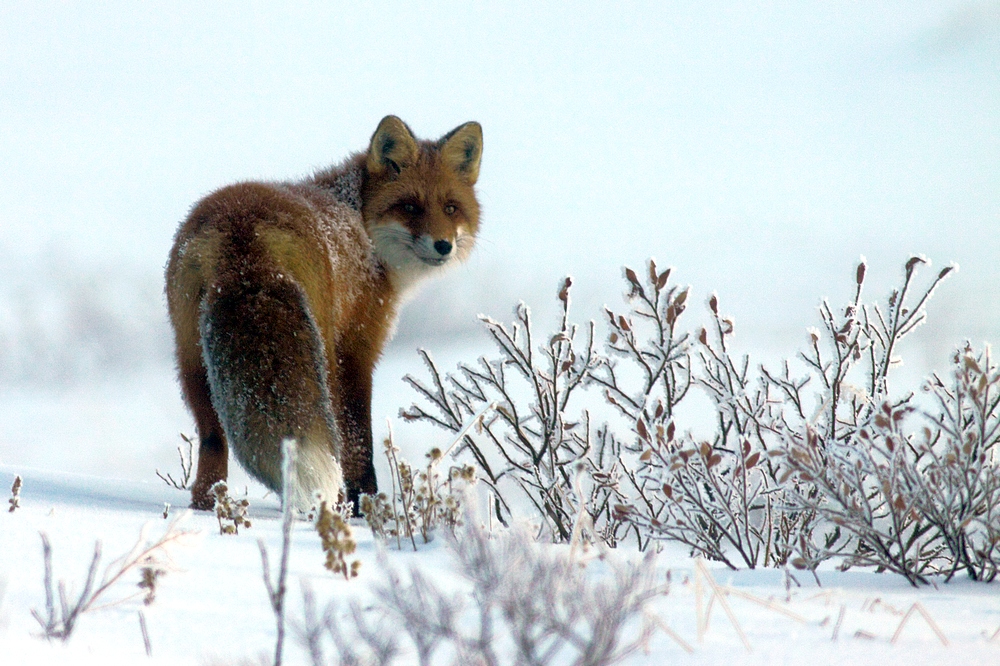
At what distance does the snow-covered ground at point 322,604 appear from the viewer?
1685 millimetres

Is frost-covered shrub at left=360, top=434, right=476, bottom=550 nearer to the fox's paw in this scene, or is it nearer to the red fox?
the red fox

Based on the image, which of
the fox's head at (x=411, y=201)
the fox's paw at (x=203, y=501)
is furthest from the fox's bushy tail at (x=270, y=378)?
the fox's head at (x=411, y=201)

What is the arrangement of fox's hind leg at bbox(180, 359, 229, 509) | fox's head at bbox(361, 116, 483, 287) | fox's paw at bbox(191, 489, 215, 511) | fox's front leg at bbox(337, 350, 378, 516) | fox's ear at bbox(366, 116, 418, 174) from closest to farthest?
fox's paw at bbox(191, 489, 215, 511) < fox's hind leg at bbox(180, 359, 229, 509) < fox's front leg at bbox(337, 350, 378, 516) < fox's head at bbox(361, 116, 483, 287) < fox's ear at bbox(366, 116, 418, 174)

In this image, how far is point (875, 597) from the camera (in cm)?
225

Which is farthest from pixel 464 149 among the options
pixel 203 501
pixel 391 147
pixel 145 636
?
pixel 145 636

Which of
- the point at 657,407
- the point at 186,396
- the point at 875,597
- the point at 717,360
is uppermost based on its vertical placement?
the point at 186,396

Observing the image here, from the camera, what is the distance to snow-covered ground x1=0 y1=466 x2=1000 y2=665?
168 cm

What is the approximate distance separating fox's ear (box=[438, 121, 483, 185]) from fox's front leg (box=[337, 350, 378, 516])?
6.24ft

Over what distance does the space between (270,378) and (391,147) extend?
2.56 metres

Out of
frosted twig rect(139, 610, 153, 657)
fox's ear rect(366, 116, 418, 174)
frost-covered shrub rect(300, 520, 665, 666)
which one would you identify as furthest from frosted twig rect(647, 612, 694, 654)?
fox's ear rect(366, 116, 418, 174)

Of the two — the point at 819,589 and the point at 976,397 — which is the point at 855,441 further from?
the point at 819,589

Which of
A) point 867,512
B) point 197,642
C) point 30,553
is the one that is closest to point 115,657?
point 197,642

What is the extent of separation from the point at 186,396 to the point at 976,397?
4.03 metres

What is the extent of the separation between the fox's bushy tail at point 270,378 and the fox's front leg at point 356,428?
828 mm
